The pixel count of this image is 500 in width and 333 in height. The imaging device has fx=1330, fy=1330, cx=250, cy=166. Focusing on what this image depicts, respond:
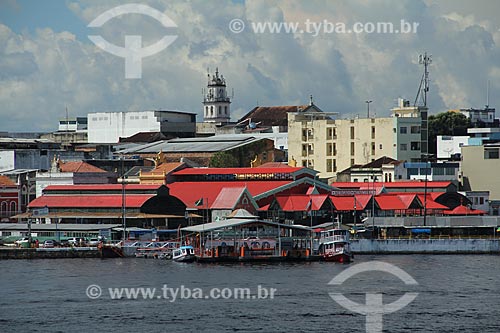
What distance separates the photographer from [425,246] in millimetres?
100812

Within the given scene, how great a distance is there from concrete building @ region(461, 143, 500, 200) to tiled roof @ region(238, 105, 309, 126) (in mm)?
56580

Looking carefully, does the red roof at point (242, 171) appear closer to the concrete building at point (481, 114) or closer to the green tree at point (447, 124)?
the green tree at point (447, 124)

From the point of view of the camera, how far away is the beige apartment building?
13750cm

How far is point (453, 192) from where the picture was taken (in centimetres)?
11712

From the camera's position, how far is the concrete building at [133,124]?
571ft

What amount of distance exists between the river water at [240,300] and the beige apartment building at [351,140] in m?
46.3

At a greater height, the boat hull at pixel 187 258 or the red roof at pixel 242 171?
the red roof at pixel 242 171

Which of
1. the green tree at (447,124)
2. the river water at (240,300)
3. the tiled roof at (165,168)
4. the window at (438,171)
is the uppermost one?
the green tree at (447,124)

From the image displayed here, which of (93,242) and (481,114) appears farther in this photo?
(481,114)

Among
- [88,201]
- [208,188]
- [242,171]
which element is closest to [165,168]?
[208,188]

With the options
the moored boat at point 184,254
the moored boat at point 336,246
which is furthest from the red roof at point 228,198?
the moored boat at point 336,246

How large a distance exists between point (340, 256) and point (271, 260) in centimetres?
494

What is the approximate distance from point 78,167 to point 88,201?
1154 centimetres

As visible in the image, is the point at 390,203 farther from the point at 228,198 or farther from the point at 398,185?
the point at 228,198
